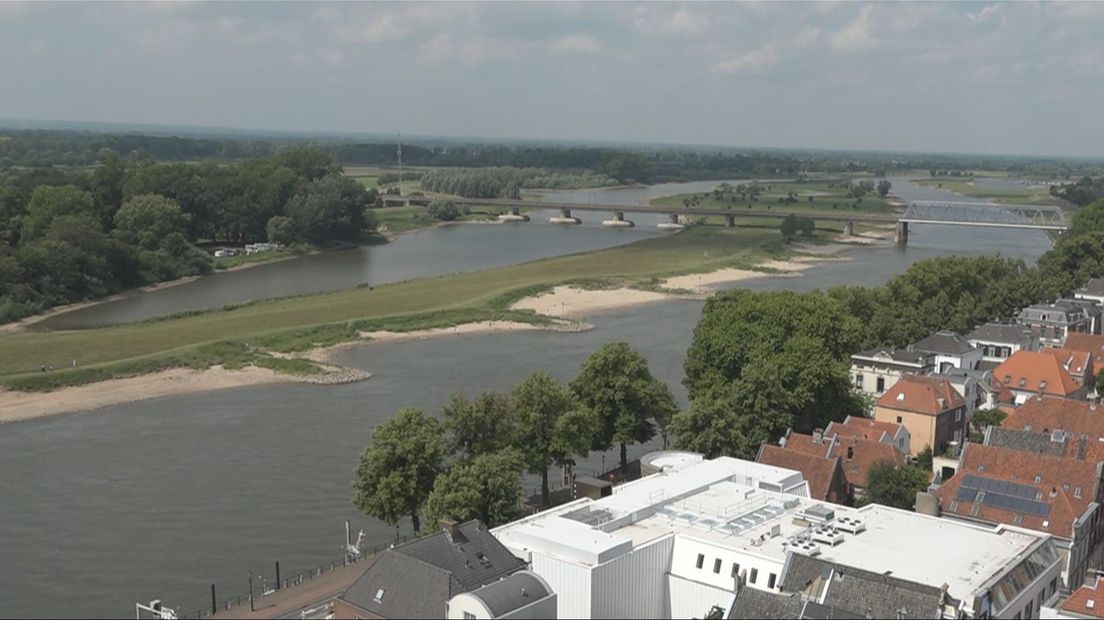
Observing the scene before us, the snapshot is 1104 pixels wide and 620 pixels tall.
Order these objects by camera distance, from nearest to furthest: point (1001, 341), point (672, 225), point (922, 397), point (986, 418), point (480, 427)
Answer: point (480, 427) → point (922, 397) → point (986, 418) → point (1001, 341) → point (672, 225)

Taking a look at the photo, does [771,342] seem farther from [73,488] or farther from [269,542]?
[73,488]

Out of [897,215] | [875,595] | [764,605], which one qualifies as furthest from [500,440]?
[897,215]

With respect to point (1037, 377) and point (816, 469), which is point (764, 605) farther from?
point (1037, 377)

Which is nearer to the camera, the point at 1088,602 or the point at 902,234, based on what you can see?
the point at 1088,602

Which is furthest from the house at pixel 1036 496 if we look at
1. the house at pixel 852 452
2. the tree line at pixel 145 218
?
the tree line at pixel 145 218

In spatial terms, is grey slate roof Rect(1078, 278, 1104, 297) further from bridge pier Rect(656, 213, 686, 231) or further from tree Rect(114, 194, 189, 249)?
tree Rect(114, 194, 189, 249)

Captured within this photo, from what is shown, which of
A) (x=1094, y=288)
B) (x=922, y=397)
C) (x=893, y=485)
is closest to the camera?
(x=893, y=485)

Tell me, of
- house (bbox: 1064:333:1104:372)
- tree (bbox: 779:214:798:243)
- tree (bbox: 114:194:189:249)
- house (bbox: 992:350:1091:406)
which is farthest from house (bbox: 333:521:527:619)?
tree (bbox: 779:214:798:243)
